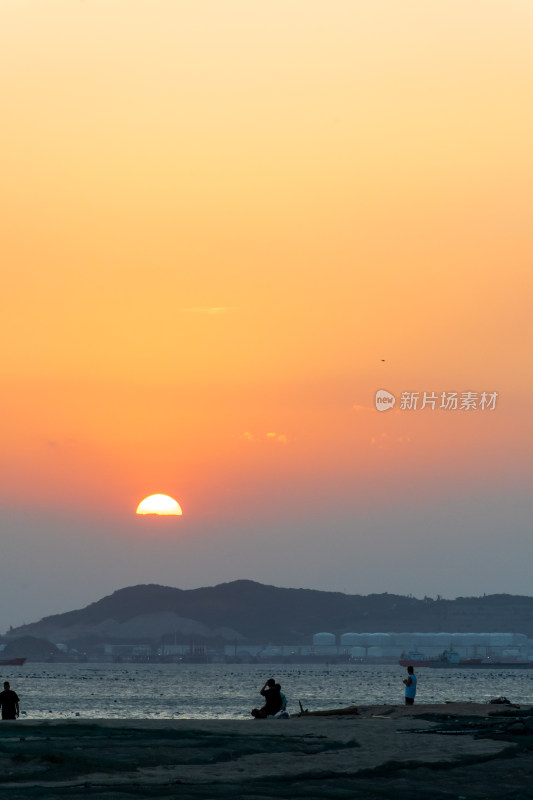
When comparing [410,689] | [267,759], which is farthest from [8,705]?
[410,689]

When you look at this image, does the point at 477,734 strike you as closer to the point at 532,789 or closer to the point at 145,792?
the point at 532,789

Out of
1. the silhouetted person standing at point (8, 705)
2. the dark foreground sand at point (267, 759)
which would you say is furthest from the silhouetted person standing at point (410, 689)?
the silhouetted person standing at point (8, 705)

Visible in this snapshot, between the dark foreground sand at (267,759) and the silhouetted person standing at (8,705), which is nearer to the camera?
the dark foreground sand at (267,759)

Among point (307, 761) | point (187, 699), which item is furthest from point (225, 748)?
point (187, 699)

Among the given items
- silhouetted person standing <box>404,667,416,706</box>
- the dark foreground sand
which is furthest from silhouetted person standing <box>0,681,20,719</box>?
silhouetted person standing <box>404,667,416,706</box>

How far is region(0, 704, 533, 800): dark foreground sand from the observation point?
80.4ft

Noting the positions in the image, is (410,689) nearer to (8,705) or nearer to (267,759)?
(8,705)

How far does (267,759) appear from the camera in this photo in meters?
29.4

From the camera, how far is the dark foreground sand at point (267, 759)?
80.4ft

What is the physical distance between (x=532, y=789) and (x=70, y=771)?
10397 mm

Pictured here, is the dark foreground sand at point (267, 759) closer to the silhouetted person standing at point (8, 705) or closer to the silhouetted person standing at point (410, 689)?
the silhouetted person standing at point (8, 705)

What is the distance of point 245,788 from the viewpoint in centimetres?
2450

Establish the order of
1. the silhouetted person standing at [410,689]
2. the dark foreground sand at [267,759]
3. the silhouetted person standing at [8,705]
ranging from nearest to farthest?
the dark foreground sand at [267,759] < the silhouetted person standing at [8,705] < the silhouetted person standing at [410,689]

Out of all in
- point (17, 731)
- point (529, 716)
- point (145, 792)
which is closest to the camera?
point (145, 792)
